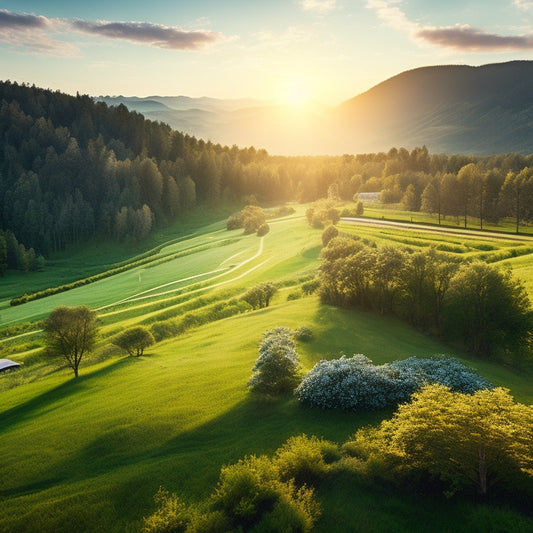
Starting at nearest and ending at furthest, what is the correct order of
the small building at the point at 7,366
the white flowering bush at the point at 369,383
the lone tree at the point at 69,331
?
the white flowering bush at the point at 369,383
the lone tree at the point at 69,331
the small building at the point at 7,366

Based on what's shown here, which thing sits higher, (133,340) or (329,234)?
(329,234)

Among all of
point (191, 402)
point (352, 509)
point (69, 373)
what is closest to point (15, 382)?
point (69, 373)

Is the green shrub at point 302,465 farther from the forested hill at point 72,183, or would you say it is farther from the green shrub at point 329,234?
the forested hill at point 72,183

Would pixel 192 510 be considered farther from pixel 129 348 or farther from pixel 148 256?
pixel 148 256

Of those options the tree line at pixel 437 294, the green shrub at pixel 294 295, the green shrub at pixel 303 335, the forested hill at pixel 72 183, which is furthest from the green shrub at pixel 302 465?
the forested hill at pixel 72 183

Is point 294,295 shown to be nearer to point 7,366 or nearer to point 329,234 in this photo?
point 329,234

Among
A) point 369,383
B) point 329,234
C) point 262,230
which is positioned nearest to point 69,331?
point 369,383
